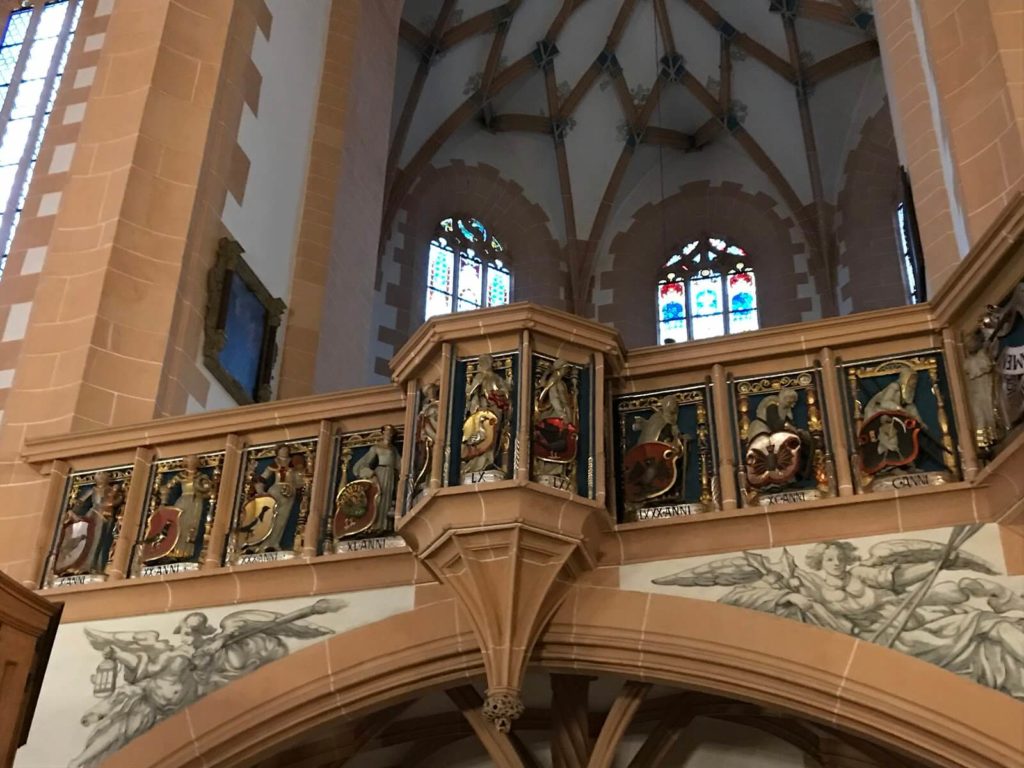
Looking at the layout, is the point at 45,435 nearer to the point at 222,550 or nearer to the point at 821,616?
the point at 222,550

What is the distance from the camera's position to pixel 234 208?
33.8 feet

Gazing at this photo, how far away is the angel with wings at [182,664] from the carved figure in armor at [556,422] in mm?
1440

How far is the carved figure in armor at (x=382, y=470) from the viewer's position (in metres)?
7.51

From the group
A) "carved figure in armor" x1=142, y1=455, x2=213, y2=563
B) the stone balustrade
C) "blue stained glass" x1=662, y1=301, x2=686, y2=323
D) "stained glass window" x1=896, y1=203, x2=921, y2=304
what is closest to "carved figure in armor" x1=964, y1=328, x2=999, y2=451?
the stone balustrade

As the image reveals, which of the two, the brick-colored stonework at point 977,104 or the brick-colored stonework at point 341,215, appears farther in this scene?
the brick-colored stonework at point 341,215

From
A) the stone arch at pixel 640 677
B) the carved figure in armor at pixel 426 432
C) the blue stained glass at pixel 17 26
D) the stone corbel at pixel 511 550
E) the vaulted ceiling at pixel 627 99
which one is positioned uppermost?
the vaulted ceiling at pixel 627 99

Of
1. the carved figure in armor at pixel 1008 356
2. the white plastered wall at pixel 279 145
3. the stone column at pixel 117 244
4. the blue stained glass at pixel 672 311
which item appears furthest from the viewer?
the blue stained glass at pixel 672 311

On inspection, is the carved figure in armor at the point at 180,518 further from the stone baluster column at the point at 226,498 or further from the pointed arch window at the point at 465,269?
the pointed arch window at the point at 465,269

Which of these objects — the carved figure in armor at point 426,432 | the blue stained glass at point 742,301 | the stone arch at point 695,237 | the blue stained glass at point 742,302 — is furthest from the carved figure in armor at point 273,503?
the blue stained glass at point 742,302

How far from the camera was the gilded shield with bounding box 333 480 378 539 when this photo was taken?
24.7ft

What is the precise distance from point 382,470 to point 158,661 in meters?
1.62

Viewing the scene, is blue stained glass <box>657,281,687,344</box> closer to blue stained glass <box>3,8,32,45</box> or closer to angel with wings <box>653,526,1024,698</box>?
blue stained glass <box>3,8,32,45</box>

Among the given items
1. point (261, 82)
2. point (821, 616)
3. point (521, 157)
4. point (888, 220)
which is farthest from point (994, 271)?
point (521, 157)

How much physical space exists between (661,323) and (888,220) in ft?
10.2
